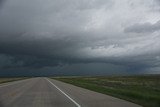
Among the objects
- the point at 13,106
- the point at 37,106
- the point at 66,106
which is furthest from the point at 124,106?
the point at 13,106

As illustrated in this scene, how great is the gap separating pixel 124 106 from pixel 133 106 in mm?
486

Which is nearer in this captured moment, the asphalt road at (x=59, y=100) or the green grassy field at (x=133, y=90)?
the asphalt road at (x=59, y=100)

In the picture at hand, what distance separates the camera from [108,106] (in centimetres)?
1728

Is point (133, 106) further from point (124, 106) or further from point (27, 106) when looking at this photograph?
point (27, 106)

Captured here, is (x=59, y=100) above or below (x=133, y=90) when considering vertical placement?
below

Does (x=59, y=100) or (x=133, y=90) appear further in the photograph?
(x=133, y=90)

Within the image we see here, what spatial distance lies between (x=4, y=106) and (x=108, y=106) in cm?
561

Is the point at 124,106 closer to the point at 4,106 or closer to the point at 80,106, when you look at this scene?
the point at 80,106

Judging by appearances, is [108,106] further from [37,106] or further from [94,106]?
[37,106]

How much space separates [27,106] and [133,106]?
570cm

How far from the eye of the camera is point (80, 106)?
17.1 m

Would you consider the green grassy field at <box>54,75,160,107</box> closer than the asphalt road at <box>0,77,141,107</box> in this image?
No

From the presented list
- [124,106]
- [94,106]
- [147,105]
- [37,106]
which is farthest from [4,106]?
[147,105]

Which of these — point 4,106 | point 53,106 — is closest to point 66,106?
point 53,106
